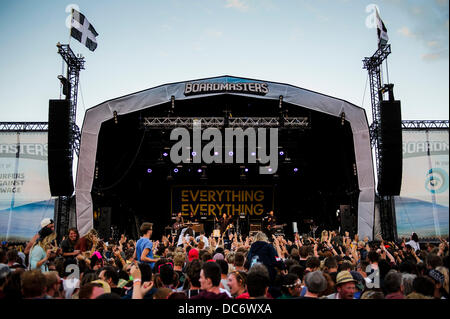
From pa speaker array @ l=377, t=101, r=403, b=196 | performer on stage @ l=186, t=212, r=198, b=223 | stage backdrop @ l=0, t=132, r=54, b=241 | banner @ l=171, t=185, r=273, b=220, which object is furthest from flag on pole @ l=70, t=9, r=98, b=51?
performer on stage @ l=186, t=212, r=198, b=223

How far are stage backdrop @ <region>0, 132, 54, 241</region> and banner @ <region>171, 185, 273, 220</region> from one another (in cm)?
834

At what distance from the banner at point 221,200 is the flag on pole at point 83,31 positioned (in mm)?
10145

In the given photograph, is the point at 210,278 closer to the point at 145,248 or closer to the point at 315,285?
the point at 315,285

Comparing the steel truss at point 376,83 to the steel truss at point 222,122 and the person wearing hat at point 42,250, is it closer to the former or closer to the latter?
the steel truss at point 222,122

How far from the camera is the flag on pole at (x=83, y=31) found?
1291 centimetres

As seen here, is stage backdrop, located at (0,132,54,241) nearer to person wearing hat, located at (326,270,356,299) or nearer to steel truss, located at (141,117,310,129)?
steel truss, located at (141,117,310,129)

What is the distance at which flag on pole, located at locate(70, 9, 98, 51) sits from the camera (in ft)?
42.4

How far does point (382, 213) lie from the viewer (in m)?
14.5

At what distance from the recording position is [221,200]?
2180 cm

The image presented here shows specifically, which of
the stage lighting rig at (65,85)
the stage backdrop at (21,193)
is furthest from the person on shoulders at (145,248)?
the stage backdrop at (21,193)

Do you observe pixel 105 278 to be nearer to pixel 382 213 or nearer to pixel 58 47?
pixel 58 47

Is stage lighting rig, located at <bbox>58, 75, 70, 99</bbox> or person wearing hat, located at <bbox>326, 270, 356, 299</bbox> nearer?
person wearing hat, located at <bbox>326, 270, 356, 299</bbox>

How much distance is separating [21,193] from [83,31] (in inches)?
245
